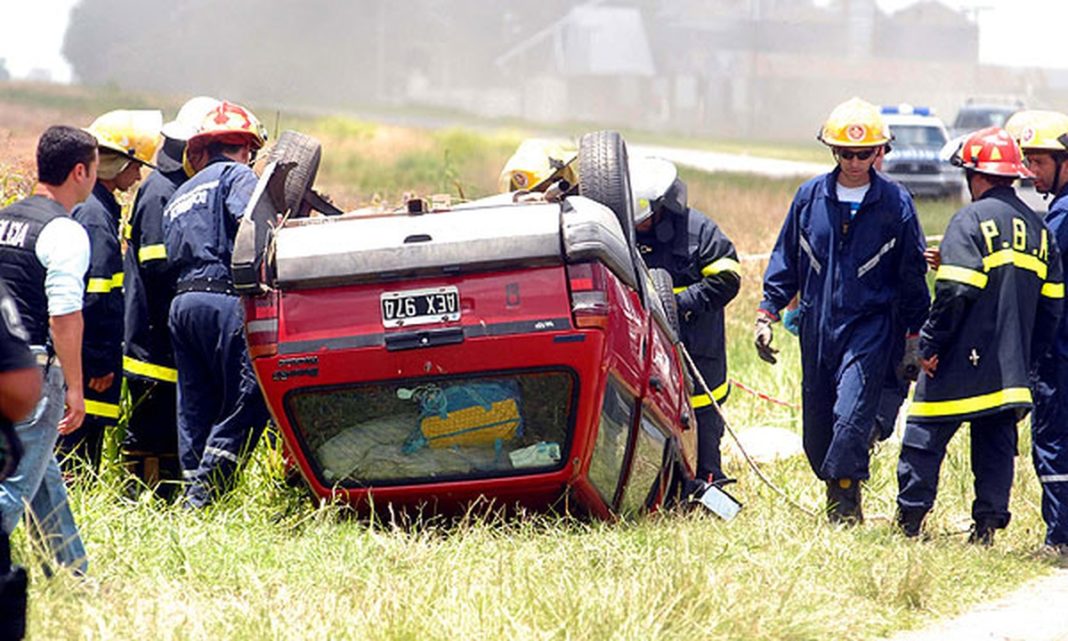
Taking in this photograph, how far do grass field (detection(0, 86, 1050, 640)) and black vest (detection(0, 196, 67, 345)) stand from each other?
0.78 metres

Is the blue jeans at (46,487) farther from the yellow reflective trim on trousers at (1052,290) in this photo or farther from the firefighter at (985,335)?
the yellow reflective trim on trousers at (1052,290)

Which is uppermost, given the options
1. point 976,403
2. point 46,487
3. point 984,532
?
point 46,487

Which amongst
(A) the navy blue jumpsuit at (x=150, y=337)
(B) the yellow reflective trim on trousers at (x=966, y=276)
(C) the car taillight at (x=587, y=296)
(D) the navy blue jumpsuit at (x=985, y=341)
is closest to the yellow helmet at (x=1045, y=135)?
(D) the navy blue jumpsuit at (x=985, y=341)

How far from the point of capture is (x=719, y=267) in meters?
8.50

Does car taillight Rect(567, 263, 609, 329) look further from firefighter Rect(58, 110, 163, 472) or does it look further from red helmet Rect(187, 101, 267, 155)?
red helmet Rect(187, 101, 267, 155)

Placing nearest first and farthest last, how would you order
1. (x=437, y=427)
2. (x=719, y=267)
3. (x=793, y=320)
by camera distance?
(x=437, y=427) < (x=719, y=267) < (x=793, y=320)

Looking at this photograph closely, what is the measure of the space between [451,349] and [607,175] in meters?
1.18

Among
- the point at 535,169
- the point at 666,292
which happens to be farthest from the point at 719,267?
the point at 535,169

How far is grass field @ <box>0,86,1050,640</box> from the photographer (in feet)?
17.3

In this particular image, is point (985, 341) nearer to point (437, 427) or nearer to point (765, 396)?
point (437, 427)

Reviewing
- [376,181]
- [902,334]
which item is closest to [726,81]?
[376,181]

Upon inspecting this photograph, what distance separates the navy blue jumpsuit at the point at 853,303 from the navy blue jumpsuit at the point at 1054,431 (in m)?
0.60

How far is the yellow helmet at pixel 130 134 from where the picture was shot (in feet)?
26.1

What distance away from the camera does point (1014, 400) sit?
7547mm
